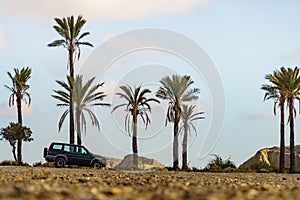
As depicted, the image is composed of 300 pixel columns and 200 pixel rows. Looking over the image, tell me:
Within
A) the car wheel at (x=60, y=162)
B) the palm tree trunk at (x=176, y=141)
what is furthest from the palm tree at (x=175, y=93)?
the car wheel at (x=60, y=162)

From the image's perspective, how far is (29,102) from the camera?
169 ft

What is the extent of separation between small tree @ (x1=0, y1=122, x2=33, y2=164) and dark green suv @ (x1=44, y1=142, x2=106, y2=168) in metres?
11.1

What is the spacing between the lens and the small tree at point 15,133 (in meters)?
49.2

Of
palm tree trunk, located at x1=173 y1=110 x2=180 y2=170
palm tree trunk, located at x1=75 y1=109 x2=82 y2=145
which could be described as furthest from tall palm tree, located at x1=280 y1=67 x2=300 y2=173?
palm tree trunk, located at x1=75 y1=109 x2=82 y2=145

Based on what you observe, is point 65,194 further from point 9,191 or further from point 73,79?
point 73,79

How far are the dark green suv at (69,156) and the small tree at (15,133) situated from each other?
11113mm

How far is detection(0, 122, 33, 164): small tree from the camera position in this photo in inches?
1939

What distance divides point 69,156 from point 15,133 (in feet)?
40.6

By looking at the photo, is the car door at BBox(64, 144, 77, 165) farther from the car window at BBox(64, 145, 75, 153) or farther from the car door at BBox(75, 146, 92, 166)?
the car door at BBox(75, 146, 92, 166)

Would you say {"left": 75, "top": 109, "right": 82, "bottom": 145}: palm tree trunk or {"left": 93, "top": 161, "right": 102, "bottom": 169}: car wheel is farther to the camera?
{"left": 75, "top": 109, "right": 82, "bottom": 145}: palm tree trunk

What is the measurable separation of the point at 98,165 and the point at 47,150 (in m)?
3.52

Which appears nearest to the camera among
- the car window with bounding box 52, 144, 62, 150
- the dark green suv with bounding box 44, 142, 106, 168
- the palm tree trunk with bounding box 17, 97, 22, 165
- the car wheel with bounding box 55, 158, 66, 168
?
the car wheel with bounding box 55, 158, 66, 168

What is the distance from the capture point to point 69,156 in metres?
38.5

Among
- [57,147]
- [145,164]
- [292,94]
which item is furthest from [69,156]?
[292,94]
